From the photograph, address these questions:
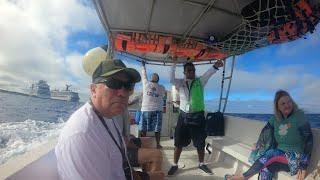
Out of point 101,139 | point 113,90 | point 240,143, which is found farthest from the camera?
point 240,143

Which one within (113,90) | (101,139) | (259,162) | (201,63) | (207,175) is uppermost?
(201,63)

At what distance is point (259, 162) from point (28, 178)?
2.37 m

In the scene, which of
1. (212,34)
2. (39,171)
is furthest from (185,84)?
(39,171)

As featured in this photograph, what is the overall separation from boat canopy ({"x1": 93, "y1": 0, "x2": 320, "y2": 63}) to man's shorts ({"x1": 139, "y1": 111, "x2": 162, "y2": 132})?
110 cm

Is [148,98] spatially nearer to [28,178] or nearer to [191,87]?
[191,87]

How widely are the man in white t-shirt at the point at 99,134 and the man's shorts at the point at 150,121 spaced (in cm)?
384

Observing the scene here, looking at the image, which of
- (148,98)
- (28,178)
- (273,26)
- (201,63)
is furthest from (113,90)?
(201,63)

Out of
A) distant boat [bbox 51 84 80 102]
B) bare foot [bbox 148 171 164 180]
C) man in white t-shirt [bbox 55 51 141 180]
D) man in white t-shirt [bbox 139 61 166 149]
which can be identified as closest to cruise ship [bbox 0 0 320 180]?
man in white t-shirt [bbox 139 61 166 149]

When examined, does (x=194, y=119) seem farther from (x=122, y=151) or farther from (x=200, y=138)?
(x=122, y=151)

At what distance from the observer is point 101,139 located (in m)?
1.56

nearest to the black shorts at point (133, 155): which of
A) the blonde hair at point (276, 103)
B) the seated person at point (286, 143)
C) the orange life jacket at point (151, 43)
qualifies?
the seated person at point (286, 143)

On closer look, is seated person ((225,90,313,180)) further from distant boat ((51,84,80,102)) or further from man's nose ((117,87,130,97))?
distant boat ((51,84,80,102))

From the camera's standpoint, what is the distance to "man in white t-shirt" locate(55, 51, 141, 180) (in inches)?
56.7

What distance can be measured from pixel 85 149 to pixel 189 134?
3.49 meters
